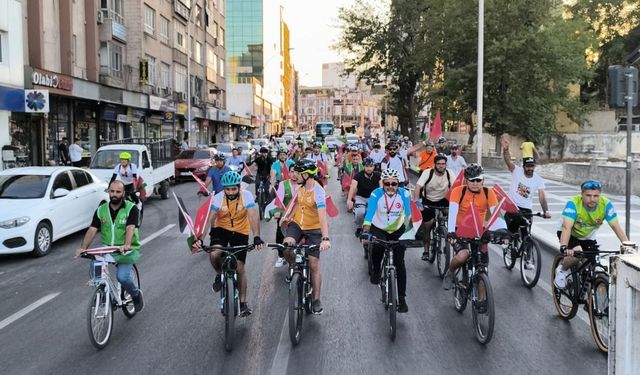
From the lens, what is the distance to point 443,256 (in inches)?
372

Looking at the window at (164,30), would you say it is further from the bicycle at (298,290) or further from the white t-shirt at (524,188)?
the bicycle at (298,290)

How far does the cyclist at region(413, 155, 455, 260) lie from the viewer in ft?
32.6

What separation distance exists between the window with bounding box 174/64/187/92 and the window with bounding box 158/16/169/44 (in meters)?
2.59

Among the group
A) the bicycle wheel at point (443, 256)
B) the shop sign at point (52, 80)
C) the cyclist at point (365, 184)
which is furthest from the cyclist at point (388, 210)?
the shop sign at point (52, 80)

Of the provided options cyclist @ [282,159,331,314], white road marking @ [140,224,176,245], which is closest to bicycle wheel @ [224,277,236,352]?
cyclist @ [282,159,331,314]

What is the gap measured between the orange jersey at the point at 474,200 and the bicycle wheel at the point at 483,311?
38.1 inches

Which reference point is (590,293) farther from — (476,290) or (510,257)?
(510,257)

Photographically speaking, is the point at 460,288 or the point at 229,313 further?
the point at 460,288

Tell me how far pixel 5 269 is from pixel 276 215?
5104mm

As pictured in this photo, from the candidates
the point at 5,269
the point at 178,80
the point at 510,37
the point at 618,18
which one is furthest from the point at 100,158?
the point at 618,18

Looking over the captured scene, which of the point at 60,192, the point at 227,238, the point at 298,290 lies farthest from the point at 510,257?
the point at 60,192

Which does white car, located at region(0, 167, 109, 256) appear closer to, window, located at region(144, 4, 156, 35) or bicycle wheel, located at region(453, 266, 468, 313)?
bicycle wheel, located at region(453, 266, 468, 313)

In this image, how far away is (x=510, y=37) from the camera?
2938 centimetres

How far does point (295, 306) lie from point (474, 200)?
249cm
